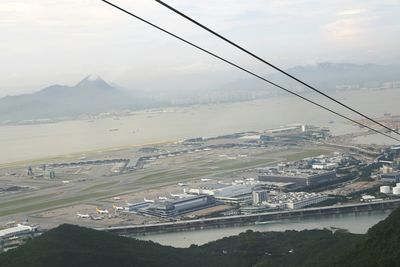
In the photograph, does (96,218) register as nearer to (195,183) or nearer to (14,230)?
(14,230)

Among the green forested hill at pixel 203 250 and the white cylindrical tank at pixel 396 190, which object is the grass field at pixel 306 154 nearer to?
the white cylindrical tank at pixel 396 190

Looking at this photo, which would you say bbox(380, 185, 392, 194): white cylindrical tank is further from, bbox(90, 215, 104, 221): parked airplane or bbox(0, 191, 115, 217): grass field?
bbox(0, 191, 115, 217): grass field

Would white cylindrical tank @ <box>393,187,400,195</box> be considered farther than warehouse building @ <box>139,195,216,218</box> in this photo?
No

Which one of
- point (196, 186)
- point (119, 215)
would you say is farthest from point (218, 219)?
point (196, 186)

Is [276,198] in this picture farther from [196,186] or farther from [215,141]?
[215,141]

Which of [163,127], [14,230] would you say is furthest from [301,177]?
[163,127]

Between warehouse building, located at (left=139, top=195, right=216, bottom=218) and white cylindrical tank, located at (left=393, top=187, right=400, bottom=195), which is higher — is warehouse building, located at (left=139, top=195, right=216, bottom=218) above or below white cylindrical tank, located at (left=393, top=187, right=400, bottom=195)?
below

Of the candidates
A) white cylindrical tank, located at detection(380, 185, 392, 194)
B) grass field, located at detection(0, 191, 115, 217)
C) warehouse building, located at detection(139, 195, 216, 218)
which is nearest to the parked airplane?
warehouse building, located at detection(139, 195, 216, 218)

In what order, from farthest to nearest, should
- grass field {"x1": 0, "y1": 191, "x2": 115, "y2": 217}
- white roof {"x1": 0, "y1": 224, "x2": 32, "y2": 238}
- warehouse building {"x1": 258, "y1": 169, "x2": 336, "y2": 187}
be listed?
1. warehouse building {"x1": 258, "y1": 169, "x2": 336, "y2": 187}
2. grass field {"x1": 0, "y1": 191, "x2": 115, "y2": 217}
3. white roof {"x1": 0, "y1": 224, "x2": 32, "y2": 238}

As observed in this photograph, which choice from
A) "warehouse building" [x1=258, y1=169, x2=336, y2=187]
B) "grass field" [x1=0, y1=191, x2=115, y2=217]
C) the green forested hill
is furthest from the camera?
"warehouse building" [x1=258, y1=169, x2=336, y2=187]
